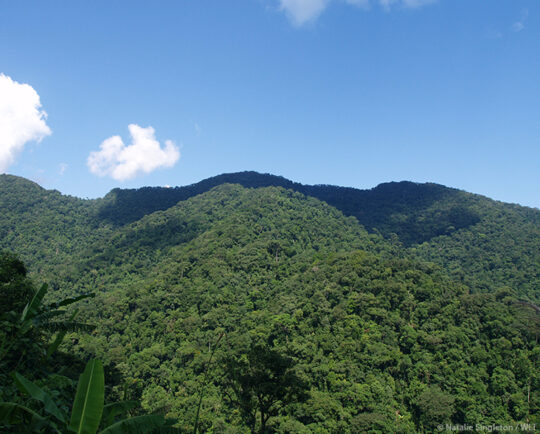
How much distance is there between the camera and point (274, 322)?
4406 centimetres

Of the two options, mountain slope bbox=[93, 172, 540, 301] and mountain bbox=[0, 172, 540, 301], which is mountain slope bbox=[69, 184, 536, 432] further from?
mountain slope bbox=[93, 172, 540, 301]

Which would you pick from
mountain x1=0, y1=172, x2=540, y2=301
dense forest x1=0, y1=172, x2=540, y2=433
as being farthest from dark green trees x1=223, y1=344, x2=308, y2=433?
mountain x1=0, y1=172, x2=540, y2=301

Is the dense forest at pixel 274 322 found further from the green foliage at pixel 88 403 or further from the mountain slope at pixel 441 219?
the mountain slope at pixel 441 219

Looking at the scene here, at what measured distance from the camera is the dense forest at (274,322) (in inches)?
717

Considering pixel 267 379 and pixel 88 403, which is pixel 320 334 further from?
pixel 88 403

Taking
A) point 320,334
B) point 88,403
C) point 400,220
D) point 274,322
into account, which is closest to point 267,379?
point 88,403

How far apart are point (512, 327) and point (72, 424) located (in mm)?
47656

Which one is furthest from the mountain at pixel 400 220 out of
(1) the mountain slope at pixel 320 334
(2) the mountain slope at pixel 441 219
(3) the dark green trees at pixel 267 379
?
(3) the dark green trees at pixel 267 379

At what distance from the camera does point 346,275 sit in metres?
50.5

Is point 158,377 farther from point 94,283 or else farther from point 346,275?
point 94,283

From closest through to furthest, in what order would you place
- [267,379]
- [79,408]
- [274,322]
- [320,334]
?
[79,408] < [267,379] < [320,334] < [274,322]

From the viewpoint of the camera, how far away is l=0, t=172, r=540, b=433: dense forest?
1820 cm

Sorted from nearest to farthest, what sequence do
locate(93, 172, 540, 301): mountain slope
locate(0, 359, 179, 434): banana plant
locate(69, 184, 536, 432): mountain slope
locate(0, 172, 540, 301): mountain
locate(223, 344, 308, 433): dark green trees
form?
locate(0, 359, 179, 434): banana plant → locate(223, 344, 308, 433): dark green trees → locate(69, 184, 536, 432): mountain slope → locate(93, 172, 540, 301): mountain slope → locate(0, 172, 540, 301): mountain

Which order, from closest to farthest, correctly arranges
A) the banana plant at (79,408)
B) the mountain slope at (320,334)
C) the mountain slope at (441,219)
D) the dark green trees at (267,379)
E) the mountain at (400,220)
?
the banana plant at (79,408) < the dark green trees at (267,379) < the mountain slope at (320,334) < the mountain slope at (441,219) < the mountain at (400,220)
